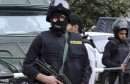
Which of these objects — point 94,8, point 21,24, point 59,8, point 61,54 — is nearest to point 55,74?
point 61,54

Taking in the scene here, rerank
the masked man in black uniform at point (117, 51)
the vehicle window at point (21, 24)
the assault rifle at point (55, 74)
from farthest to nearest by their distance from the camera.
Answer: the vehicle window at point (21, 24)
the masked man in black uniform at point (117, 51)
the assault rifle at point (55, 74)

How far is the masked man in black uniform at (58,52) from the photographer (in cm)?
403

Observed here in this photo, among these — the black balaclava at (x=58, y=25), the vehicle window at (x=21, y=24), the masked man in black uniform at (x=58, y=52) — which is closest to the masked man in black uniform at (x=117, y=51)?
the vehicle window at (x=21, y=24)

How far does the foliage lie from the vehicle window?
44.5 ft

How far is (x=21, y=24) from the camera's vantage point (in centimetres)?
677

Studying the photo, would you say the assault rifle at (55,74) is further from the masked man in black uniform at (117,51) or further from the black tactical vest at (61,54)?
the masked man in black uniform at (117,51)

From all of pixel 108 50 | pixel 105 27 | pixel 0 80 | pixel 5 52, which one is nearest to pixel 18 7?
pixel 5 52

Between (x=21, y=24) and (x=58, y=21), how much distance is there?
110 inches

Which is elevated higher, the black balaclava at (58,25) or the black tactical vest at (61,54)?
the black balaclava at (58,25)

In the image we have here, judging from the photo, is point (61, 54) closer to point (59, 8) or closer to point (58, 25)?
point (58, 25)

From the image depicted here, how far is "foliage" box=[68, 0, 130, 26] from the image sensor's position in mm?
20656

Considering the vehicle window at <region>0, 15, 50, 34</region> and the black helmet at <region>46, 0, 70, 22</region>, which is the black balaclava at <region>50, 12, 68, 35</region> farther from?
the vehicle window at <region>0, 15, 50, 34</region>

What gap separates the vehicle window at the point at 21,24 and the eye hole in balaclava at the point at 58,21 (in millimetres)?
2644

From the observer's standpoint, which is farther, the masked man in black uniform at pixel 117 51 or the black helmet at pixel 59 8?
the masked man in black uniform at pixel 117 51
